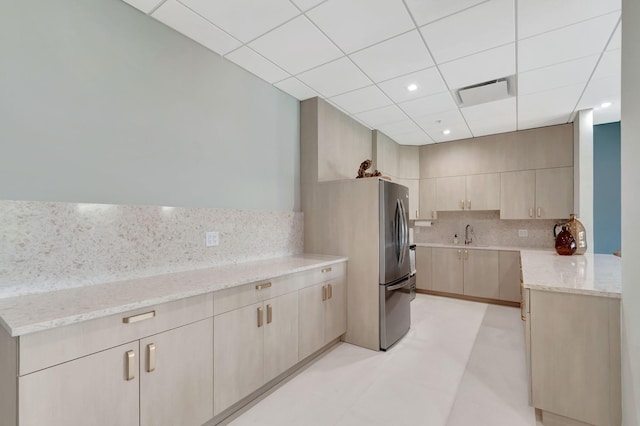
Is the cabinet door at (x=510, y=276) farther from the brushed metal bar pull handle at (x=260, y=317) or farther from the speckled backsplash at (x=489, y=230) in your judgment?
the brushed metal bar pull handle at (x=260, y=317)

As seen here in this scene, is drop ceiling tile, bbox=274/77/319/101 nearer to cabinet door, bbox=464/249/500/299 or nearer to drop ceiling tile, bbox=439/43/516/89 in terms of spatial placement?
drop ceiling tile, bbox=439/43/516/89

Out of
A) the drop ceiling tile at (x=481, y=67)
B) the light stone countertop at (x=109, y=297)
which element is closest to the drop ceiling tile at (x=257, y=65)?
the drop ceiling tile at (x=481, y=67)

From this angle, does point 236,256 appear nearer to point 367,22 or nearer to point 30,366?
point 30,366

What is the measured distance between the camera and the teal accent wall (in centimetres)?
423

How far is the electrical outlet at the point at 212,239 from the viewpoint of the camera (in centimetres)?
244

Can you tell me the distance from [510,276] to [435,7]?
391 cm

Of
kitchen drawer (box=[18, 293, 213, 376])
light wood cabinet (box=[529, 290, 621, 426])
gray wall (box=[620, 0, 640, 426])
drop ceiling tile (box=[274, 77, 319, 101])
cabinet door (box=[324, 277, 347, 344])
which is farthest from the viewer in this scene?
drop ceiling tile (box=[274, 77, 319, 101])

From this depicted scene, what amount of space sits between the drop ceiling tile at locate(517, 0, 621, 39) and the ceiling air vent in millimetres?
844

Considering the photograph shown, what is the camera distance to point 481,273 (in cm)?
457

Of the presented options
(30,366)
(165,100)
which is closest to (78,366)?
(30,366)

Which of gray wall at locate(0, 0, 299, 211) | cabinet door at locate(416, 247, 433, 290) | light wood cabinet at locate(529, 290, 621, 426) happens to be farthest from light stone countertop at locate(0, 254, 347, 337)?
cabinet door at locate(416, 247, 433, 290)

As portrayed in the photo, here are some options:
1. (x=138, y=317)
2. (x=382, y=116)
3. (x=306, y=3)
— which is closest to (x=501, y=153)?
(x=382, y=116)

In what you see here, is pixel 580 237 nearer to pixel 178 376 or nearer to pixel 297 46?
pixel 297 46

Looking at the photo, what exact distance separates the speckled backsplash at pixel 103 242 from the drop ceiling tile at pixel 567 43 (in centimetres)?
287
